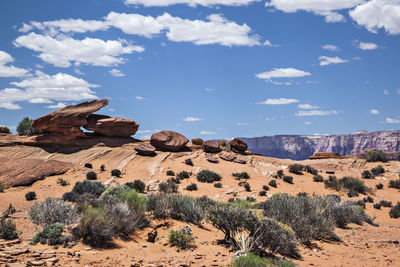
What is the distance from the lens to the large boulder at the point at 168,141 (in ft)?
107

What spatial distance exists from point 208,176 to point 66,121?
1575cm

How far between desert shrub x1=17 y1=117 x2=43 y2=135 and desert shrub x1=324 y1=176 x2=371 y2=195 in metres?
29.7

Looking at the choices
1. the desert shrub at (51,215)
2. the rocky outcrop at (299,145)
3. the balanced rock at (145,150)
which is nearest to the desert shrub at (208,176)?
the balanced rock at (145,150)

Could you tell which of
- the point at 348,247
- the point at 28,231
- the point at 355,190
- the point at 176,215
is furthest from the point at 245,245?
the point at 355,190

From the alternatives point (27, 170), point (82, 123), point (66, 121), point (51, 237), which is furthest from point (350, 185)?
point (66, 121)

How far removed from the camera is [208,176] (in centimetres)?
2553

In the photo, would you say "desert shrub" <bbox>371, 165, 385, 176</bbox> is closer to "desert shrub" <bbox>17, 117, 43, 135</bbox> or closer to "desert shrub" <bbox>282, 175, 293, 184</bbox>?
"desert shrub" <bbox>282, 175, 293, 184</bbox>

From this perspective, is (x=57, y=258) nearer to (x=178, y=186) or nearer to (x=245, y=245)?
(x=245, y=245)

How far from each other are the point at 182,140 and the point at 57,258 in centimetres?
2750

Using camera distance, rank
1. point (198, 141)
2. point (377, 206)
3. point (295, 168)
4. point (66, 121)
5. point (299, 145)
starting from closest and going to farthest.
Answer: point (377, 206), point (295, 168), point (66, 121), point (198, 141), point (299, 145)

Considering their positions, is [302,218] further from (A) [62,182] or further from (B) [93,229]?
(A) [62,182]

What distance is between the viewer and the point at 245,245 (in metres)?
7.27

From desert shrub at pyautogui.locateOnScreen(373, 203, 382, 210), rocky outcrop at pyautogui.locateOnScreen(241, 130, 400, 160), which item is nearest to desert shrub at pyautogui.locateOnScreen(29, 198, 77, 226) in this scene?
A: desert shrub at pyautogui.locateOnScreen(373, 203, 382, 210)

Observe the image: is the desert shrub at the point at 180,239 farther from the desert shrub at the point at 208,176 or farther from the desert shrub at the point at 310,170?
the desert shrub at the point at 310,170
